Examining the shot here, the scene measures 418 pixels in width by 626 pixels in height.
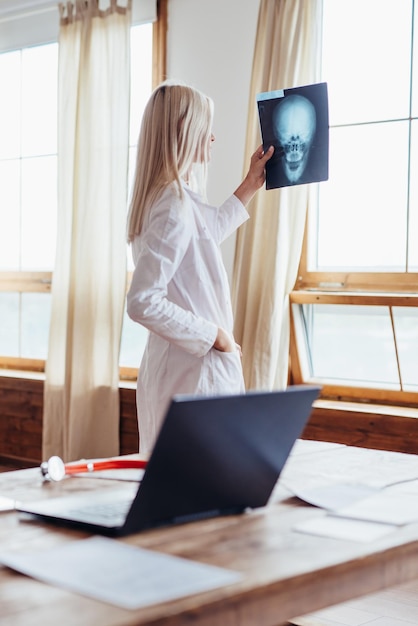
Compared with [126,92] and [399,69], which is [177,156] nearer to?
[399,69]

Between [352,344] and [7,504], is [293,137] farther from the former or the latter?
[352,344]

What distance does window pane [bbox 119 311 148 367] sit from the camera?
5184 mm

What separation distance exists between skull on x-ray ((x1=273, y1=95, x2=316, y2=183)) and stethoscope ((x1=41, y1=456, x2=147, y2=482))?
3.56 ft

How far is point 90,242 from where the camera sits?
16.3ft

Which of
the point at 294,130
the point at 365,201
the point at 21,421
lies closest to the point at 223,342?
the point at 294,130

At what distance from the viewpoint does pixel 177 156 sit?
2373 millimetres

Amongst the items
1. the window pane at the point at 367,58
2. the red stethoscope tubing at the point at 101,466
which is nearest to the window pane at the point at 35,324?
the window pane at the point at 367,58

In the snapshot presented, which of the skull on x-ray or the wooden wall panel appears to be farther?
the wooden wall panel

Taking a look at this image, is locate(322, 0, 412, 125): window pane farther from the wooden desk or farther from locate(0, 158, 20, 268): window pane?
the wooden desk

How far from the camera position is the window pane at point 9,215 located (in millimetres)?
5824

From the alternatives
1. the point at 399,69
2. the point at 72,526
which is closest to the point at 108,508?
the point at 72,526

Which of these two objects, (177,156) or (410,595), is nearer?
(177,156)

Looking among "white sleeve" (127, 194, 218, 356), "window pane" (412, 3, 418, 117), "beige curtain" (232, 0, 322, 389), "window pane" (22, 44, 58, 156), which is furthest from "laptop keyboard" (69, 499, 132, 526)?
"window pane" (22, 44, 58, 156)

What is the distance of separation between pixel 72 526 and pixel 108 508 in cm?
9
